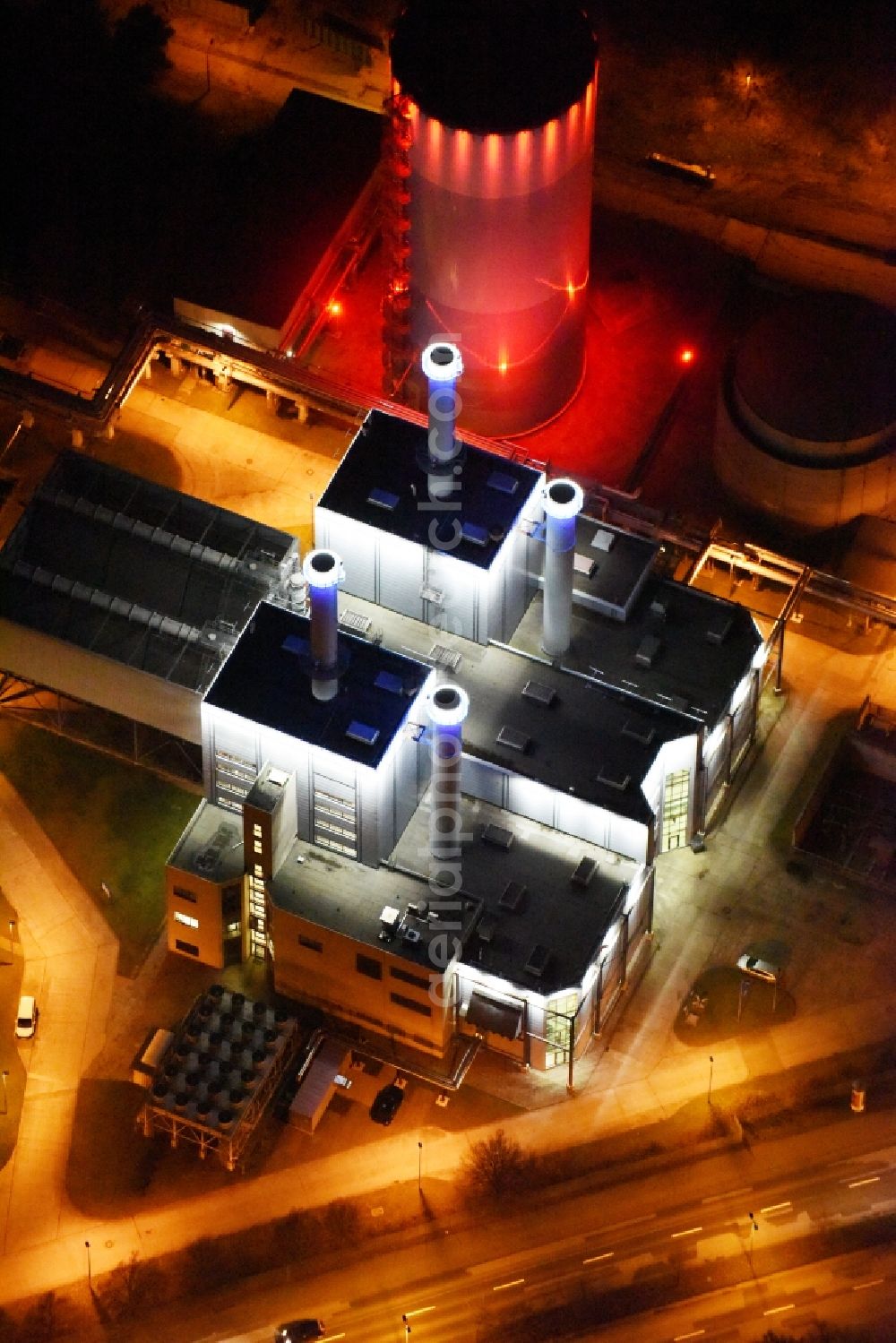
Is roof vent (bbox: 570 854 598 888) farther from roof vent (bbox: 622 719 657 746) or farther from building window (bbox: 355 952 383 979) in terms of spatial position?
building window (bbox: 355 952 383 979)

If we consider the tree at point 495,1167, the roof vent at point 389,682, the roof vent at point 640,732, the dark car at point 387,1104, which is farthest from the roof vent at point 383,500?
the tree at point 495,1167

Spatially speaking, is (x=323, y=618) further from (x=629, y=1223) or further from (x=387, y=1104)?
(x=629, y=1223)

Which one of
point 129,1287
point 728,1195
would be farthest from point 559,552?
point 129,1287

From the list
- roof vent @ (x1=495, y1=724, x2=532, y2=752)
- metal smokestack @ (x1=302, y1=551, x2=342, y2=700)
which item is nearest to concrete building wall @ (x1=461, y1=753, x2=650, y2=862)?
roof vent @ (x1=495, y1=724, x2=532, y2=752)

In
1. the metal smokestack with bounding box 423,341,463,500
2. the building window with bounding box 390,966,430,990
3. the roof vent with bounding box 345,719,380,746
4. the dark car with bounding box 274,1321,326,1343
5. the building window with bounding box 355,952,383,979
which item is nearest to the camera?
the dark car with bounding box 274,1321,326,1343

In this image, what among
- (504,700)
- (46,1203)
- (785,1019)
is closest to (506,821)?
(504,700)
